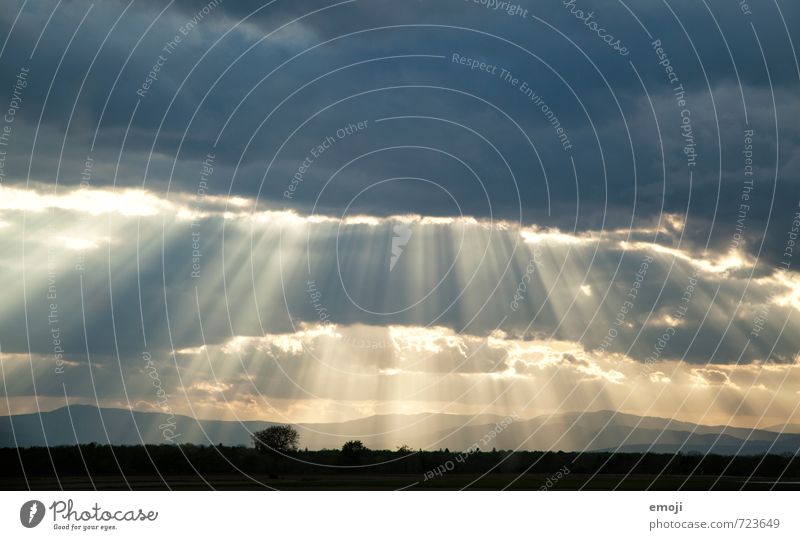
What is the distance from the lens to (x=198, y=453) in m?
87.6

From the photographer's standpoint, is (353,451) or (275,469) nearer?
(353,451)

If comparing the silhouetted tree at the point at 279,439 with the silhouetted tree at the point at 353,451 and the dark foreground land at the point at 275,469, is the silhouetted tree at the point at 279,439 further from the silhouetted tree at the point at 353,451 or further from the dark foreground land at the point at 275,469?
the silhouetted tree at the point at 353,451

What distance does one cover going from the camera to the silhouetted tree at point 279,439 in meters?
88.8

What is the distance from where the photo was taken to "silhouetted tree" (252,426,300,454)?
88.8 meters

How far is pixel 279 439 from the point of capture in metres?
91.0
